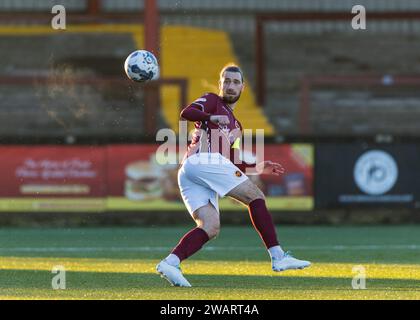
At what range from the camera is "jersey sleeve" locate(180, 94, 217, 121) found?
10.1 meters

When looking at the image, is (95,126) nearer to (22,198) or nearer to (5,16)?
(5,16)

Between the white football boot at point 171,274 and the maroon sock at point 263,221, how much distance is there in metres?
0.80

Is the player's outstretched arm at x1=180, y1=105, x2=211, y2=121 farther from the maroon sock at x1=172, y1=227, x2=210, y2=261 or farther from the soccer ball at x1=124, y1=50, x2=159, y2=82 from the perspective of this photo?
the soccer ball at x1=124, y1=50, x2=159, y2=82

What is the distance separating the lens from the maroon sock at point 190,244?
10203 millimetres

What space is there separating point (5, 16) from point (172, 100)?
4.31 m

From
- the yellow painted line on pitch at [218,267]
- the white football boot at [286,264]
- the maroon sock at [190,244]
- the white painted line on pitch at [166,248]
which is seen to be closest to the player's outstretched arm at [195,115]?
the maroon sock at [190,244]

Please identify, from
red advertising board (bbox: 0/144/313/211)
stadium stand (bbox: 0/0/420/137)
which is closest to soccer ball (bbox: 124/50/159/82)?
red advertising board (bbox: 0/144/313/211)

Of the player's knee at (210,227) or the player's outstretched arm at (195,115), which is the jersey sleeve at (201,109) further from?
the player's knee at (210,227)

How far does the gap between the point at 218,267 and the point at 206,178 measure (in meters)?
2.13

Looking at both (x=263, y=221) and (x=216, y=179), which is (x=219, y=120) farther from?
(x=263, y=221)

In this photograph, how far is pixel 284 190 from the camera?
60.4 feet

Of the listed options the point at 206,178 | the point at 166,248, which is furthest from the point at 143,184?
the point at 206,178

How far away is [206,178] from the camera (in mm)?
10359

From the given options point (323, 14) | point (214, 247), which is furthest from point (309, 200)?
point (323, 14)
